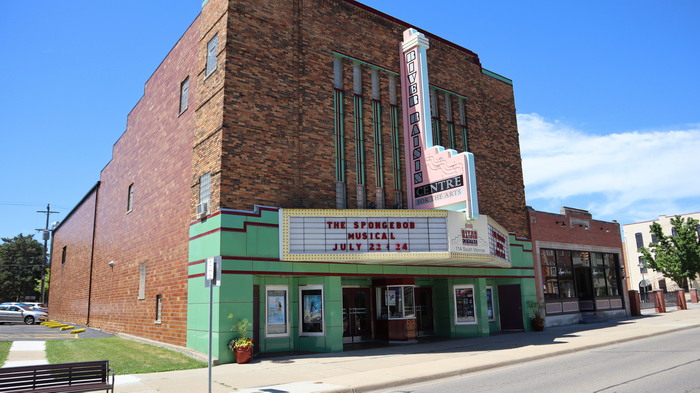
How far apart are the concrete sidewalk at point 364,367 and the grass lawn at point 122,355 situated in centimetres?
93

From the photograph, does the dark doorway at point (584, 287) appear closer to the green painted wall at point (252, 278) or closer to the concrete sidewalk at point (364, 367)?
the concrete sidewalk at point (364, 367)

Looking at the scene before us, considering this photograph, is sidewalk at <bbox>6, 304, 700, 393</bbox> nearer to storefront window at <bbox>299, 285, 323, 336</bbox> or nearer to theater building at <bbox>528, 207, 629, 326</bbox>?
storefront window at <bbox>299, 285, 323, 336</bbox>

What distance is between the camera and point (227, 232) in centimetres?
1628

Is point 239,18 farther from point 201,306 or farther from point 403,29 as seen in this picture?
point 201,306

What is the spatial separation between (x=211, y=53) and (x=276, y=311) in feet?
33.3

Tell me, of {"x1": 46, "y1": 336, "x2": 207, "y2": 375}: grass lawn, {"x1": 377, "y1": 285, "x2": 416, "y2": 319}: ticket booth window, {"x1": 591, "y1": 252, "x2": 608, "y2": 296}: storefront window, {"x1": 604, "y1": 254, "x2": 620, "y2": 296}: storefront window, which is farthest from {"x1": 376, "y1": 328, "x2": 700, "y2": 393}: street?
{"x1": 604, "y1": 254, "x2": 620, "y2": 296}: storefront window

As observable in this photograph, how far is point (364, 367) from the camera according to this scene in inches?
555

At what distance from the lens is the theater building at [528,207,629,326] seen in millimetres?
28312

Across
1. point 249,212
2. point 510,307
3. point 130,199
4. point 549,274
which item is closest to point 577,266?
point 549,274

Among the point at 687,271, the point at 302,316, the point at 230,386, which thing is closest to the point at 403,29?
the point at 302,316

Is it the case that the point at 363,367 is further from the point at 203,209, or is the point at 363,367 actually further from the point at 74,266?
the point at 74,266

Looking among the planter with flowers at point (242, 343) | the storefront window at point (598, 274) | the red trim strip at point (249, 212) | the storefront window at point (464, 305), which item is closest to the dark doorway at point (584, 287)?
Answer: the storefront window at point (598, 274)

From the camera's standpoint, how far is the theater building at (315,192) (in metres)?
17.3

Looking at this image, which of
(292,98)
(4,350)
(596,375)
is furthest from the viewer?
(292,98)
